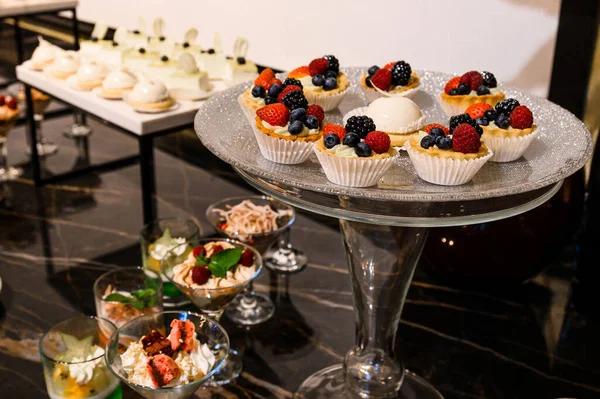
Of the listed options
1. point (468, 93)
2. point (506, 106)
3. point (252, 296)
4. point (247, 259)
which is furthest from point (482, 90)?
point (252, 296)

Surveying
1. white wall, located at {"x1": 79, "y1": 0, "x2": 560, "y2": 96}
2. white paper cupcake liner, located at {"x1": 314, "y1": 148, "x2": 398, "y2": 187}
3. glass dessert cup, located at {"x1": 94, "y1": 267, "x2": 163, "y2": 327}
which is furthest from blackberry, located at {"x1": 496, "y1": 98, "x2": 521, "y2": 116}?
white wall, located at {"x1": 79, "y1": 0, "x2": 560, "y2": 96}

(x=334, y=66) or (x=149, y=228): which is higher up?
(x=334, y=66)

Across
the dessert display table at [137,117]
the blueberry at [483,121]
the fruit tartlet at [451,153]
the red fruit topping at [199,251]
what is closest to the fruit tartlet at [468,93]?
the blueberry at [483,121]

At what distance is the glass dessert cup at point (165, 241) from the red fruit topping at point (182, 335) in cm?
49

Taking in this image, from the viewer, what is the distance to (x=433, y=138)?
128 centimetres

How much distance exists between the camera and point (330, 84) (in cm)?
156

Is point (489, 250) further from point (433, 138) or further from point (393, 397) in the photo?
point (433, 138)

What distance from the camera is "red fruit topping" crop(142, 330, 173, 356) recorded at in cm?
129

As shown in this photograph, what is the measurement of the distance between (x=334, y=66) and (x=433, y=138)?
0.47 metres

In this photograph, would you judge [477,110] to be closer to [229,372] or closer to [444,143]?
[444,143]

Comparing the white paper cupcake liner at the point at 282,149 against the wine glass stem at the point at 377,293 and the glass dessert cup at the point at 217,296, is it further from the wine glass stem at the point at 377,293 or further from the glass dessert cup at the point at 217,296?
the glass dessert cup at the point at 217,296

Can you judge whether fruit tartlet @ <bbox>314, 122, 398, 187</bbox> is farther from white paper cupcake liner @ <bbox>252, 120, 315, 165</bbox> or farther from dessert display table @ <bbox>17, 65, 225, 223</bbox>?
dessert display table @ <bbox>17, 65, 225, 223</bbox>

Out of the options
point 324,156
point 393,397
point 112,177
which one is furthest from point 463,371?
point 112,177

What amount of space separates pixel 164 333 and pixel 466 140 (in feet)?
2.35
